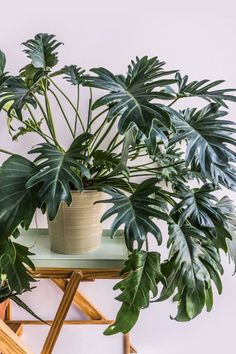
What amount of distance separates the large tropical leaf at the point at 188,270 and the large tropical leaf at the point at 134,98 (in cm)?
26

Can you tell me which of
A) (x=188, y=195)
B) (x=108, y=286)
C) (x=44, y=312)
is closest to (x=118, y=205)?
(x=188, y=195)

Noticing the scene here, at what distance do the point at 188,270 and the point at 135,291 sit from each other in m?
0.12

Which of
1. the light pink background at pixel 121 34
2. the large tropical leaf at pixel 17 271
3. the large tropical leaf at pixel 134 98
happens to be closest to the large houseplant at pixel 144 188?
the large tropical leaf at pixel 134 98

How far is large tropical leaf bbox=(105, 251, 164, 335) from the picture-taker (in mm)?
837

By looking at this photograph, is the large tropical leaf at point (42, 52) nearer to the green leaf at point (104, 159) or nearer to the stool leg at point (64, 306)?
the green leaf at point (104, 159)

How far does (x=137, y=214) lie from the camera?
32.8 inches

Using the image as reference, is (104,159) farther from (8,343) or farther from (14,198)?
(8,343)

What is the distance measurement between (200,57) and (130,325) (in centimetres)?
91

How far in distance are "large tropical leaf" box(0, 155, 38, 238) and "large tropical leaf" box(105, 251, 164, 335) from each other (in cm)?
25

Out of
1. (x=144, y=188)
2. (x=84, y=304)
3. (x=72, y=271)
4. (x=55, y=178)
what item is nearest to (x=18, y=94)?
(x=55, y=178)

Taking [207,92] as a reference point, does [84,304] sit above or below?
below

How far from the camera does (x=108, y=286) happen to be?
4.54 ft

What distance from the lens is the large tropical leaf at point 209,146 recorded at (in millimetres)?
801

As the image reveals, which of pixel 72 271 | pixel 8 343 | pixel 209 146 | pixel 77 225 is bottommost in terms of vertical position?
pixel 8 343
